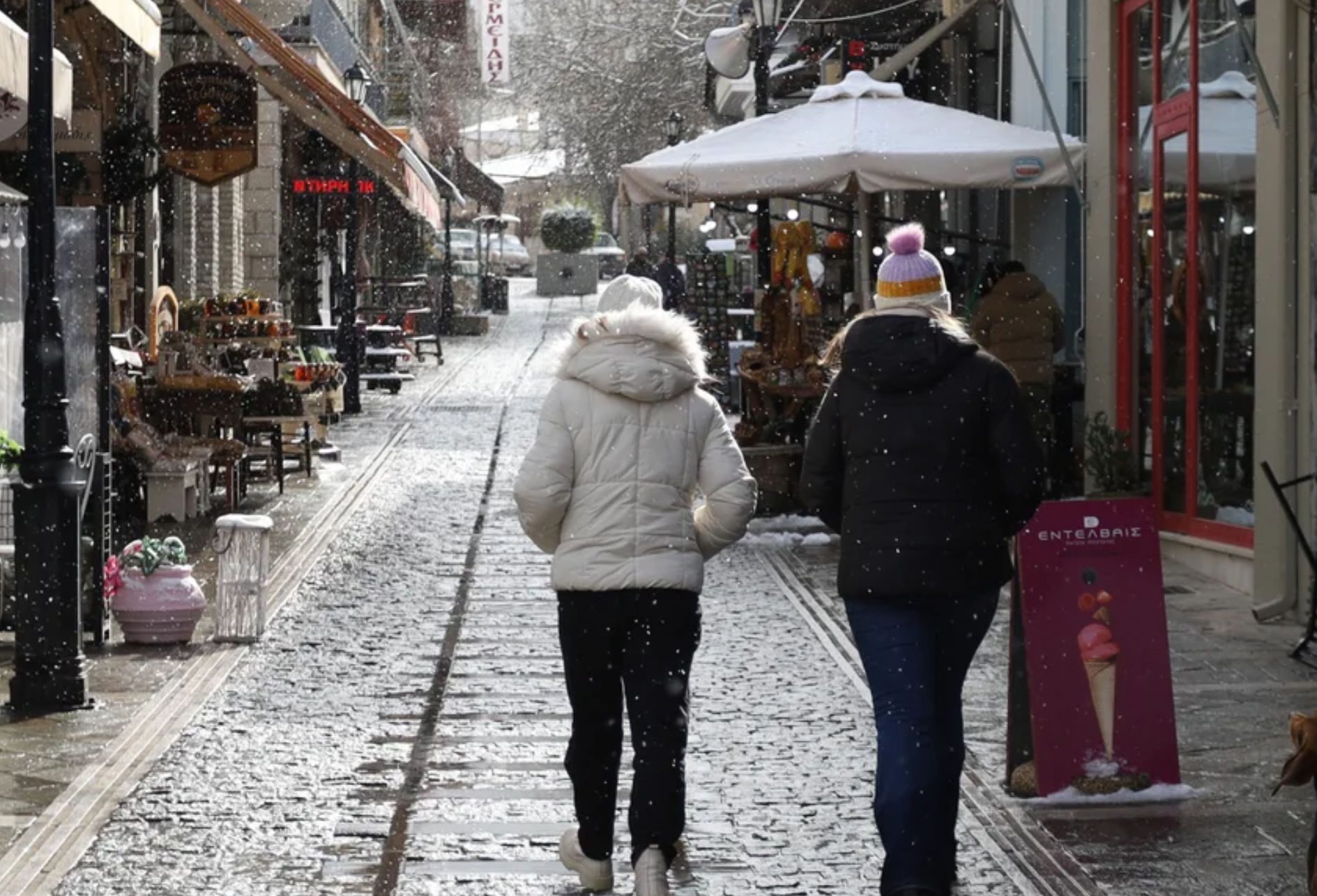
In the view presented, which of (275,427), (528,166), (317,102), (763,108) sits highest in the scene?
(528,166)

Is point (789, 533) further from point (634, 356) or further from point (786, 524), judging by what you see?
point (634, 356)

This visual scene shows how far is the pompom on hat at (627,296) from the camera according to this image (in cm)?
640

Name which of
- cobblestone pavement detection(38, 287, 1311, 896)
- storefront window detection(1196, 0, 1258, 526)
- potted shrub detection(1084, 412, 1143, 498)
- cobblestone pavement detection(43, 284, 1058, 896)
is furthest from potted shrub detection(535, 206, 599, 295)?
cobblestone pavement detection(38, 287, 1311, 896)

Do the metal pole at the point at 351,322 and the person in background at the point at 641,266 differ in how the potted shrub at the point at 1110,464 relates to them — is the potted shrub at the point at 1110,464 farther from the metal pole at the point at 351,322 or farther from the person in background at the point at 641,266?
the person in background at the point at 641,266

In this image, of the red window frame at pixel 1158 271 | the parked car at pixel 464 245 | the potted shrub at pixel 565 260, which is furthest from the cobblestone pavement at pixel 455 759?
the potted shrub at pixel 565 260

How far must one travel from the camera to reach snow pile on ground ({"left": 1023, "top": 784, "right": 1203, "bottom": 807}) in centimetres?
744

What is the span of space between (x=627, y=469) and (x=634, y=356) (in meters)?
0.31

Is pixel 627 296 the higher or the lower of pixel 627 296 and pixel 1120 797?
the higher

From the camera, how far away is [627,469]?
246 inches

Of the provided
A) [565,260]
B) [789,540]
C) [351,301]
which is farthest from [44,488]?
[565,260]

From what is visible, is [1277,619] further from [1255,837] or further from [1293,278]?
[1255,837]

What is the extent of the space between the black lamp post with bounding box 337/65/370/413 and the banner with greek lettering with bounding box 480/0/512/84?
26.8 m

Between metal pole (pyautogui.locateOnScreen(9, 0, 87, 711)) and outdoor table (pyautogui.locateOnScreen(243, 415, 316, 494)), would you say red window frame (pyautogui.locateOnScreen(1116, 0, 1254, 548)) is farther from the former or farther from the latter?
metal pole (pyautogui.locateOnScreen(9, 0, 87, 711))

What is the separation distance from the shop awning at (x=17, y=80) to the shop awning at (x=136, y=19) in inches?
77.0
